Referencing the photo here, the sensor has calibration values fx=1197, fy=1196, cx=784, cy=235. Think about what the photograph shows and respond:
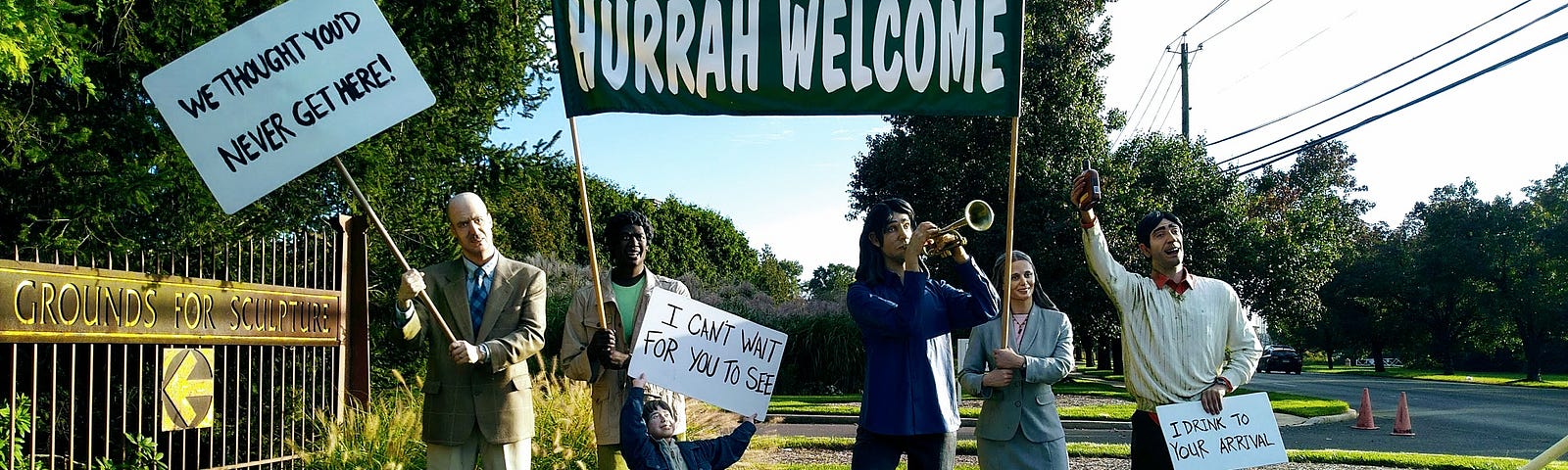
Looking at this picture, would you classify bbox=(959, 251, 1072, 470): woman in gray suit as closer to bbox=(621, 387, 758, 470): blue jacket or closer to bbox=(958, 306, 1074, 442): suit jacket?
bbox=(958, 306, 1074, 442): suit jacket

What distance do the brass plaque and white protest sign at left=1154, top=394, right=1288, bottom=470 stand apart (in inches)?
204

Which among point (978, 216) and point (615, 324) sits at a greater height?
point (978, 216)

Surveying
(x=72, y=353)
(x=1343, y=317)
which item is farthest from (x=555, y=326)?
(x=1343, y=317)

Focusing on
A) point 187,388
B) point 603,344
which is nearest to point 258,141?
point 603,344

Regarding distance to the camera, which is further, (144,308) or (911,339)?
(144,308)

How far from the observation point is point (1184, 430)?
4.75 metres

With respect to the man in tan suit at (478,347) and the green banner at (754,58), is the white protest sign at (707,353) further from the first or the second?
the green banner at (754,58)

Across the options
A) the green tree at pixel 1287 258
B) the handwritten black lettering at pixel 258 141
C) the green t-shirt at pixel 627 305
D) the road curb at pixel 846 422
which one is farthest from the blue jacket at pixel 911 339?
the green tree at pixel 1287 258

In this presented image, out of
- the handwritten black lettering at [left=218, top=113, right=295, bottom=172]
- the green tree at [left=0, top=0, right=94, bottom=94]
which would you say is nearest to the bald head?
the handwritten black lettering at [left=218, top=113, right=295, bottom=172]

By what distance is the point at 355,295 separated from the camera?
333 inches

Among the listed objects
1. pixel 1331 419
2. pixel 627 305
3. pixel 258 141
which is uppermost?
pixel 258 141

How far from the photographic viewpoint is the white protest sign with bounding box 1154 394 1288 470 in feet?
15.6

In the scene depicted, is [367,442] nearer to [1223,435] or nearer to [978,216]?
[978,216]

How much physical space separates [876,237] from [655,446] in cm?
119
